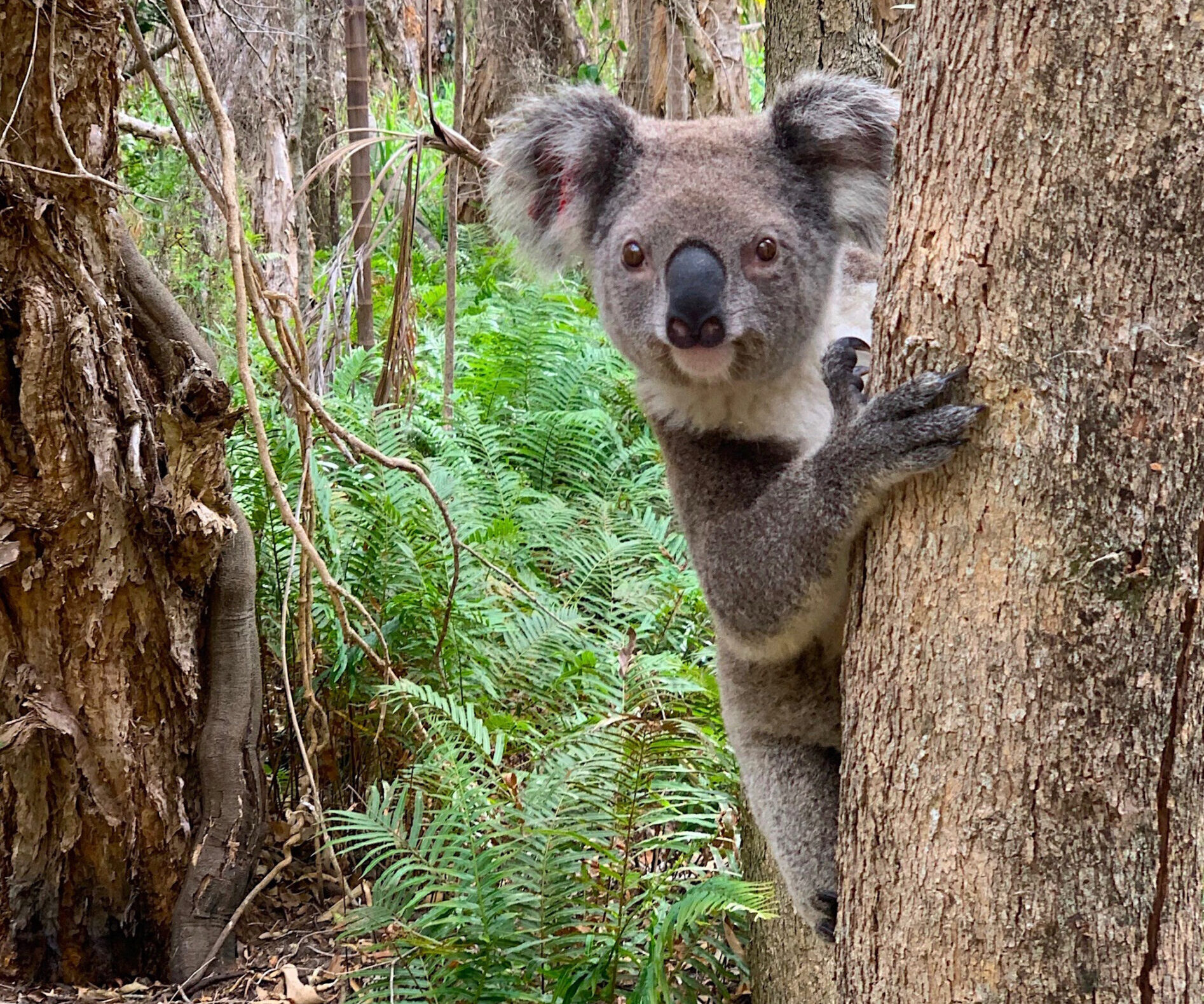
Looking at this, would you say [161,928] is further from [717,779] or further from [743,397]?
[743,397]

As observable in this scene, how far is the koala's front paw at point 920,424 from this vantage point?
1.68 m

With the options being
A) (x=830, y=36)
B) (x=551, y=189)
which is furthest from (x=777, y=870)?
(x=830, y=36)

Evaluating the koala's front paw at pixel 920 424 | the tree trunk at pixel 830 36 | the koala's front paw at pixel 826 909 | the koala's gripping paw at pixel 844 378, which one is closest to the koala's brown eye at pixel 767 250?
the koala's gripping paw at pixel 844 378

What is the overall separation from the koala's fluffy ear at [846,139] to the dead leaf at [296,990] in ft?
8.83

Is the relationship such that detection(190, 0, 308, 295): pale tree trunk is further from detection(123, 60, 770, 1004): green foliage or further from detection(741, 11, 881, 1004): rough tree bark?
detection(741, 11, 881, 1004): rough tree bark

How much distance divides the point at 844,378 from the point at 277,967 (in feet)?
9.26

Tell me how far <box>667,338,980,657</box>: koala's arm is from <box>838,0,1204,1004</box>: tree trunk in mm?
75

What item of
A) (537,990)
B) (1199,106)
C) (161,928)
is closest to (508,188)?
(1199,106)

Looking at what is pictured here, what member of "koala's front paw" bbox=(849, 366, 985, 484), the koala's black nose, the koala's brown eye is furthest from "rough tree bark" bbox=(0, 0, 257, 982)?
"koala's front paw" bbox=(849, 366, 985, 484)

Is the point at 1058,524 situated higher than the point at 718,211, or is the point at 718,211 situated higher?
the point at 718,211

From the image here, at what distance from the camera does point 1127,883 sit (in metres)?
1.58

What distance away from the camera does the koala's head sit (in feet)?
8.20

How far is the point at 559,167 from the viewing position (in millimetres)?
3004

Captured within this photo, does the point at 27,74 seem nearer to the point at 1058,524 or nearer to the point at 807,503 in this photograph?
the point at 807,503
